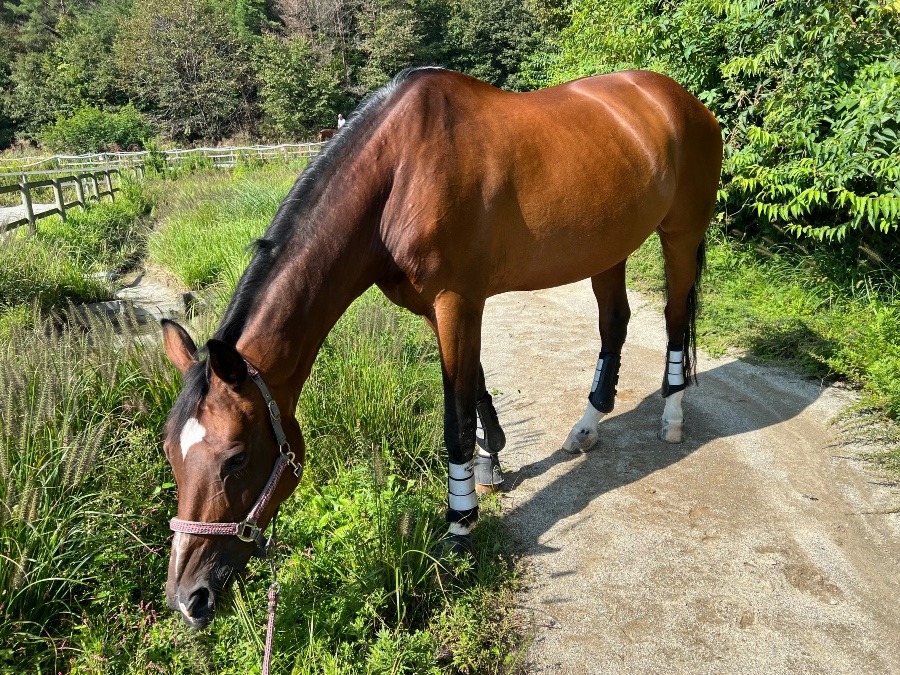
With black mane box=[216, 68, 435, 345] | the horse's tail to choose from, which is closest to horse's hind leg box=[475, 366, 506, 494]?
black mane box=[216, 68, 435, 345]

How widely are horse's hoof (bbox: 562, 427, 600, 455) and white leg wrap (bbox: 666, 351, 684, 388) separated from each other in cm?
63

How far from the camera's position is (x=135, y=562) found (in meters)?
2.25

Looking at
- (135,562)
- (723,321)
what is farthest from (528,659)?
(723,321)

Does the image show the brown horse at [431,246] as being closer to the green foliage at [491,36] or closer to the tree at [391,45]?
the green foliage at [491,36]

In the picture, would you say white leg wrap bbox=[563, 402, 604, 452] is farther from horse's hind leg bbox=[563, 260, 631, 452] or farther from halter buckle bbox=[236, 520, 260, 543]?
halter buckle bbox=[236, 520, 260, 543]

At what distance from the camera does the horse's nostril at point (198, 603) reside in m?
1.53

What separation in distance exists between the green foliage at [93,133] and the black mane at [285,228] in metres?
43.8

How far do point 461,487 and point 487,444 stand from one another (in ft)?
1.83

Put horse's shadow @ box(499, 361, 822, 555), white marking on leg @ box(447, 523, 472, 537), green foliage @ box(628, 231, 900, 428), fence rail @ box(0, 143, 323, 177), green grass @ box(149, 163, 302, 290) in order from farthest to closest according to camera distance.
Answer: fence rail @ box(0, 143, 323, 177) < green grass @ box(149, 163, 302, 290) < green foliage @ box(628, 231, 900, 428) < horse's shadow @ box(499, 361, 822, 555) < white marking on leg @ box(447, 523, 472, 537)

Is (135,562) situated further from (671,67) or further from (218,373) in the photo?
(671,67)

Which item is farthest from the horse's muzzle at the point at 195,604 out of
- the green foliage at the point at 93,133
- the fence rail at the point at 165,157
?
the green foliage at the point at 93,133

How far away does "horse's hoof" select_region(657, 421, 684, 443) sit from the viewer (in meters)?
3.46

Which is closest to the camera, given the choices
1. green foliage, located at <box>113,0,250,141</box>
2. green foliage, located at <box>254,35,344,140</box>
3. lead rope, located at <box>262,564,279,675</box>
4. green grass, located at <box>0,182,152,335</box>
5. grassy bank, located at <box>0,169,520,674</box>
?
lead rope, located at <box>262,564,279,675</box>

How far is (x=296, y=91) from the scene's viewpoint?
41.0 metres
